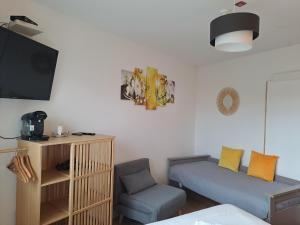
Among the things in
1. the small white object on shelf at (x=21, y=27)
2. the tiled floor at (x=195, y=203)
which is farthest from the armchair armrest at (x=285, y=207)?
the small white object on shelf at (x=21, y=27)

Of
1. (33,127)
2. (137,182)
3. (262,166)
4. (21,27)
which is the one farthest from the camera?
(262,166)

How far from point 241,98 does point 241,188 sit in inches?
61.1

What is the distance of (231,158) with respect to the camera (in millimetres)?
3750

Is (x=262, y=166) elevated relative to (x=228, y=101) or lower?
lower

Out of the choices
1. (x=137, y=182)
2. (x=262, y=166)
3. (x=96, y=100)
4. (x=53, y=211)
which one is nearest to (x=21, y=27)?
(x=96, y=100)

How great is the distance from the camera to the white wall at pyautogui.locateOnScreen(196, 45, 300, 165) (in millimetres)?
3377

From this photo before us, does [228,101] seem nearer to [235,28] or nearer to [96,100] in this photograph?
[96,100]

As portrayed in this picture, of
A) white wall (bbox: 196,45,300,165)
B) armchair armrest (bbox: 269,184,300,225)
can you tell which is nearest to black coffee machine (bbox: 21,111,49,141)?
armchair armrest (bbox: 269,184,300,225)

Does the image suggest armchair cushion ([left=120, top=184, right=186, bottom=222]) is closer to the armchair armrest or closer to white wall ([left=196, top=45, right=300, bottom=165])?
the armchair armrest

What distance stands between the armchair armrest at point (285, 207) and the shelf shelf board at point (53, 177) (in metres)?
2.10

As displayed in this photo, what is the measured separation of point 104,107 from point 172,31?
4.21 ft

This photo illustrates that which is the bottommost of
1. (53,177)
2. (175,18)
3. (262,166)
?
(262,166)

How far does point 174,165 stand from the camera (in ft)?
12.7

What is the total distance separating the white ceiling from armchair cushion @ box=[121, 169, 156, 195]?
6.12ft
